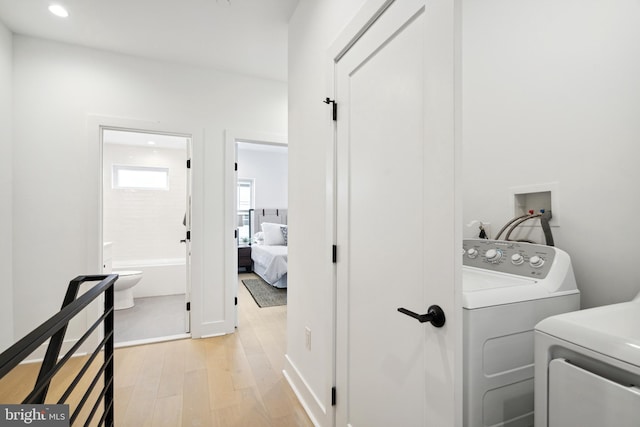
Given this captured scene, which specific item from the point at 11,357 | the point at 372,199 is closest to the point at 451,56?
the point at 372,199

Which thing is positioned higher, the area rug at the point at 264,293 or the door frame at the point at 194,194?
the door frame at the point at 194,194

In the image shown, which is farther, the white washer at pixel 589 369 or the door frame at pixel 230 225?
the door frame at pixel 230 225

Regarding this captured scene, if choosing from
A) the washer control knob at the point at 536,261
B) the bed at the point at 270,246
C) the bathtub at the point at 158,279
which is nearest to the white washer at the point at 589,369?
the washer control knob at the point at 536,261

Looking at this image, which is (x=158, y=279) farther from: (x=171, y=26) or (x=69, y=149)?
(x=171, y=26)

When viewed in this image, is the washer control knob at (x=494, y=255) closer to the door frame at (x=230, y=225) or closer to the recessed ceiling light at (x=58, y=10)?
the door frame at (x=230, y=225)

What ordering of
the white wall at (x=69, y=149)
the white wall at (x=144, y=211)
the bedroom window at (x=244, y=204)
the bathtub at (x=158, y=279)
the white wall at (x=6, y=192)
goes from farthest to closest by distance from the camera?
the bedroom window at (x=244, y=204) < the white wall at (x=144, y=211) < the bathtub at (x=158, y=279) < the white wall at (x=69, y=149) < the white wall at (x=6, y=192)

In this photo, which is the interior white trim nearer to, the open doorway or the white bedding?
the open doorway

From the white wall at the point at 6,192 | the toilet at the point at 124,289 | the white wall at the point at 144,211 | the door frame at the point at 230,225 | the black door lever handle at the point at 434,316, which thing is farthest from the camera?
the white wall at the point at 144,211

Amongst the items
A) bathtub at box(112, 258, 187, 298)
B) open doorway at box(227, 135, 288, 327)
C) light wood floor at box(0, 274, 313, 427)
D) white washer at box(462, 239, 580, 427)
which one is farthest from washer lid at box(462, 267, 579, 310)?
bathtub at box(112, 258, 187, 298)

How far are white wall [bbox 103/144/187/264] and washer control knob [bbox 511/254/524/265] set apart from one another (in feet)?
16.4

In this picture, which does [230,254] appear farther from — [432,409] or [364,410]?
[432,409]

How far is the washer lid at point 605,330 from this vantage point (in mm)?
631

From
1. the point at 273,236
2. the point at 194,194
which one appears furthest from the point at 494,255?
the point at 273,236

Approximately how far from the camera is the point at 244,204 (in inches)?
269
